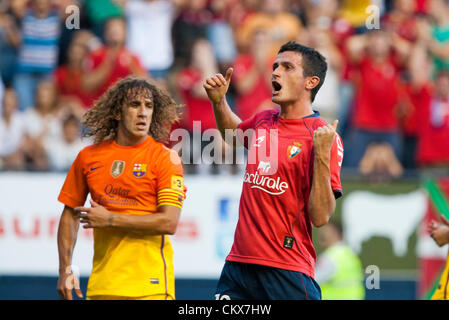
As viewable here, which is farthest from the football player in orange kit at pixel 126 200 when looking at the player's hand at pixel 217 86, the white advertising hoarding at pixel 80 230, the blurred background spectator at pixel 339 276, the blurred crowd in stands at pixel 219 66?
the blurred crowd in stands at pixel 219 66

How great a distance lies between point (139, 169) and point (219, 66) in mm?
6735

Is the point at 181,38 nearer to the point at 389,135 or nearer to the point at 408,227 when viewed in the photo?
the point at 389,135

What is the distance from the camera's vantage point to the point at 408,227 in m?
11.1

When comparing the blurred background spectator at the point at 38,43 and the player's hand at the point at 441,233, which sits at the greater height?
the blurred background spectator at the point at 38,43

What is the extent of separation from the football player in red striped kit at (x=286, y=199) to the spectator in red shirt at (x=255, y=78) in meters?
6.14

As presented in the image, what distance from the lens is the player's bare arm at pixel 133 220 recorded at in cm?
540

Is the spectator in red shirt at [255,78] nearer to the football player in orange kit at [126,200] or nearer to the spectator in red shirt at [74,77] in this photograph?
the spectator in red shirt at [74,77]

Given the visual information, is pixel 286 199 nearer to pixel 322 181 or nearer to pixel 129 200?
pixel 322 181

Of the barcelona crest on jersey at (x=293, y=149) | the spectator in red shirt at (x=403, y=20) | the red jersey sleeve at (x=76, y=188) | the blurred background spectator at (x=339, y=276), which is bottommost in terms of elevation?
the blurred background spectator at (x=339, y=276)

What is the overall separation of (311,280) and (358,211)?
225 inches

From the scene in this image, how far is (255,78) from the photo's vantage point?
12086 millimetres

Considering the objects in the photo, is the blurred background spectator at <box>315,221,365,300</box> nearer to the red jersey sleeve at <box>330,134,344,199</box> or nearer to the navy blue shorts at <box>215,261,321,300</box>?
the navy blue shorts at <box>215,261,321,300</box>

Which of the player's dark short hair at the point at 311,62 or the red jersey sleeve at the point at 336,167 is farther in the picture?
the player's dark short hair at the point at 311,62

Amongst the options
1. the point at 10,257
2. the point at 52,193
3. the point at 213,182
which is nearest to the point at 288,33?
the point at 213,182
